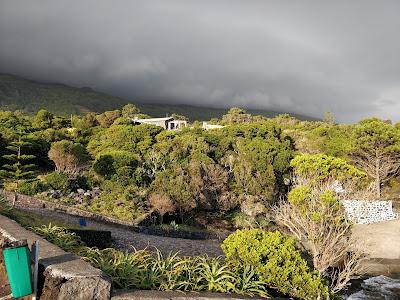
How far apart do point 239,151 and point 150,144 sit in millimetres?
9752

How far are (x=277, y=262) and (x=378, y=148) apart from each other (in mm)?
29952

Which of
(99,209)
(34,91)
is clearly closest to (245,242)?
(99,209)

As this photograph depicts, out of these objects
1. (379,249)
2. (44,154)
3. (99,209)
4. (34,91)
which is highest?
(34,91)

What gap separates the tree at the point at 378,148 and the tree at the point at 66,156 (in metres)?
25.8

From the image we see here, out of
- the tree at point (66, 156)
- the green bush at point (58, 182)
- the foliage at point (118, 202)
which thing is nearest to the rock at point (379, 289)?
the foliage at point (118, 202)

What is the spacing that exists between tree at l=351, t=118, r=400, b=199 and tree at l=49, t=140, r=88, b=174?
25829 mm

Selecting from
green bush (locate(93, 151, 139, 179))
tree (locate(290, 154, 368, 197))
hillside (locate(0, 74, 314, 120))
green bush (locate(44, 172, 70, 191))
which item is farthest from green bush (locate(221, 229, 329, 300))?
hillside (locate(0, 74, 314, 120))

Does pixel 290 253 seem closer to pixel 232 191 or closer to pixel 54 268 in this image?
pixel 54 268

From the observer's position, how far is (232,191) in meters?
31.3

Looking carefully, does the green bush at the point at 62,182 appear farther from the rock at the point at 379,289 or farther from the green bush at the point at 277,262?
the green bush at the point at 277,262

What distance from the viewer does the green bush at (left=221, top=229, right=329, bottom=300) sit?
7.20 m

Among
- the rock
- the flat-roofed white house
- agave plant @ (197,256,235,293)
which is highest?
the flat-roofed white house

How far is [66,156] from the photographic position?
1181 inches

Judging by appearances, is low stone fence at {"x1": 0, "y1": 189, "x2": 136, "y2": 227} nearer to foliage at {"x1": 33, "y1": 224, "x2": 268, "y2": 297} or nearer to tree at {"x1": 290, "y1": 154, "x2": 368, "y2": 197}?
tree at {"x1": 290, "y1": 154, "x2": 368, "y2": 197}
